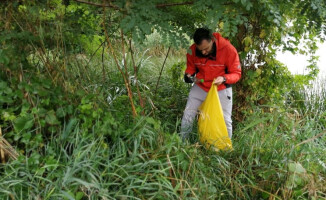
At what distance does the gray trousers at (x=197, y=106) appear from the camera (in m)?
3.72

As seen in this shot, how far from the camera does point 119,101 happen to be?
12.7ft

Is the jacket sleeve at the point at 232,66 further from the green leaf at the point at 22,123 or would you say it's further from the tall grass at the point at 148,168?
the green leaf at the point at 22,123

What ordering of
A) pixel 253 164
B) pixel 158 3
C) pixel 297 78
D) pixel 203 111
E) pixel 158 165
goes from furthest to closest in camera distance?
pixel 297 78
pixel 203 111
pixel 253 164
pixel 158 3
pixel 158 165

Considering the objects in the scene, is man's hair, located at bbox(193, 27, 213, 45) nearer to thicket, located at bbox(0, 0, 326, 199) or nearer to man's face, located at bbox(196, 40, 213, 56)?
man's face, located at bbox(196, 40, 213, 56)

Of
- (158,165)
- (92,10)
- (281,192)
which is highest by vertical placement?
(92,10)

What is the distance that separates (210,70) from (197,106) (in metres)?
0.44

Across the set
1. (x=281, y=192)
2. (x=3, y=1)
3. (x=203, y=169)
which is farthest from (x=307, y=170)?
(x=3, y=1)

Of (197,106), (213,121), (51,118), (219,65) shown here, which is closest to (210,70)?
(219,65)

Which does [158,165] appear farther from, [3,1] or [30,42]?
[3,1]

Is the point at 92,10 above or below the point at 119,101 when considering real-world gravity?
above

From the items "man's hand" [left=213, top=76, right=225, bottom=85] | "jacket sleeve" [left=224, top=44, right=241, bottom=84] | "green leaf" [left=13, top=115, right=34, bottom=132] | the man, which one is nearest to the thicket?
"green leaf" [left=13, top=115, right=34, bottom=132]

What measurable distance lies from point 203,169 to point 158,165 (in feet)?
1.35

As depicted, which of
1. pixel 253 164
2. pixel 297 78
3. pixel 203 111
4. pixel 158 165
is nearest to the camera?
pixel 158 165

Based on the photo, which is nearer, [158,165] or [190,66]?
[158,165]
